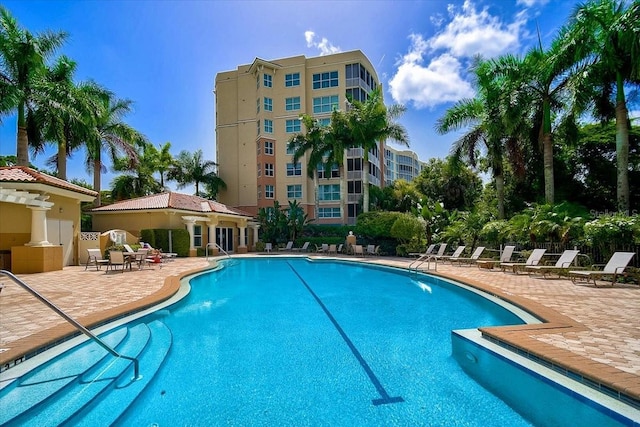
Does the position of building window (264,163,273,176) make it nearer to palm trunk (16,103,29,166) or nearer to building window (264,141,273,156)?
building window (264,141,273,156)

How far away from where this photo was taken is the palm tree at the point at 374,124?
27812 millimetres

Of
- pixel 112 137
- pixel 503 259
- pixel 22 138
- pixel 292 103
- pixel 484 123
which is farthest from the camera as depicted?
pixel 292 103

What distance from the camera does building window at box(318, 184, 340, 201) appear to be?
38.2m

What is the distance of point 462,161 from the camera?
23.7 meters

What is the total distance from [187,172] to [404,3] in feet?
104

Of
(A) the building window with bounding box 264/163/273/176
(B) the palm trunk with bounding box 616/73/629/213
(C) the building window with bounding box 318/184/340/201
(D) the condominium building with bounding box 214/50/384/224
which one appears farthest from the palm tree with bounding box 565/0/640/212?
(A) the building window with bounding box 264/163/273/176

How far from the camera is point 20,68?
18.0 metres

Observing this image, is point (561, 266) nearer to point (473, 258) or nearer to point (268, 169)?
point (473, 258)

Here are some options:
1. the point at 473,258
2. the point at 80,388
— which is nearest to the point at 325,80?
the point at 473,258

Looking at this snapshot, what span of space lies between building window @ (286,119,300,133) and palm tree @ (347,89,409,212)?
1186 centimetres

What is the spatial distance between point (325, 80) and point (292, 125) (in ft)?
21.3

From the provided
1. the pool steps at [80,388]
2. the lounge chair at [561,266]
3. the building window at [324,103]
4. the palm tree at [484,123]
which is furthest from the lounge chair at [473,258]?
the building window at [324,103]

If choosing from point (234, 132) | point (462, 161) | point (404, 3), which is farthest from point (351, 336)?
point (234, 132)

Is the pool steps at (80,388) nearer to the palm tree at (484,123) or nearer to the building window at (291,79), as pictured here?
the palm tree at (484,123)
